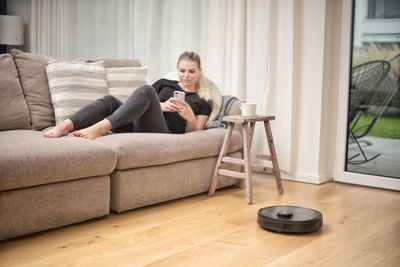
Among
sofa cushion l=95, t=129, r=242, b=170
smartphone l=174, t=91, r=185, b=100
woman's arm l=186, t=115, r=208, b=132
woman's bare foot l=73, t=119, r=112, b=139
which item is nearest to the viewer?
sofa cushion l=95, t=129, r=242, b=170

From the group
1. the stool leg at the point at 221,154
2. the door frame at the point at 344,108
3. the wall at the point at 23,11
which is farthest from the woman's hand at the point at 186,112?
the wall at the point at 23,11

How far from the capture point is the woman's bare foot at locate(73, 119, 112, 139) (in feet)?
9.64

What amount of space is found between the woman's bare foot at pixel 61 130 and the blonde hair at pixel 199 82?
2.95 feet

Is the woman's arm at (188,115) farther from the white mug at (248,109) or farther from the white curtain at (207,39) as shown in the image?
the white curtain at (207,39)

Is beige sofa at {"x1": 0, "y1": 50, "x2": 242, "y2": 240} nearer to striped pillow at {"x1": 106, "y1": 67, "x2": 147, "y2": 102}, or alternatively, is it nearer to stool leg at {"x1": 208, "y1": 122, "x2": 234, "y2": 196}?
stool leg at {"x1": 208, "y1": 122, "x2": 234, "y2": 196}

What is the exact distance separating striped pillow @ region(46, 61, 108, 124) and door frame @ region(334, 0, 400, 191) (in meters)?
1.74

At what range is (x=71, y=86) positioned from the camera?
3.37 metres

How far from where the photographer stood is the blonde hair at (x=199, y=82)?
348cm

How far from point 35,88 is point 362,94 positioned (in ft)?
7.56

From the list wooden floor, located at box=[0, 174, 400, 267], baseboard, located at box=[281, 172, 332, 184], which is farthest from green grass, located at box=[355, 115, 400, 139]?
wooden floor, located at box=[0, 174, 400, 267]

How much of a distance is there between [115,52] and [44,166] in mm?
2746

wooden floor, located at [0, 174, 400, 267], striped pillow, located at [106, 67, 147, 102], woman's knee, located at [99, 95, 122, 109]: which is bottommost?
wooden floor, located at [0, 174, 400, 267]

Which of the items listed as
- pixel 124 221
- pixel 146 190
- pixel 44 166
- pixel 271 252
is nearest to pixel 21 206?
pixel 44 166

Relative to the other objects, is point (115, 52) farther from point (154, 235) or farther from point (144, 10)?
point (154, 235)
